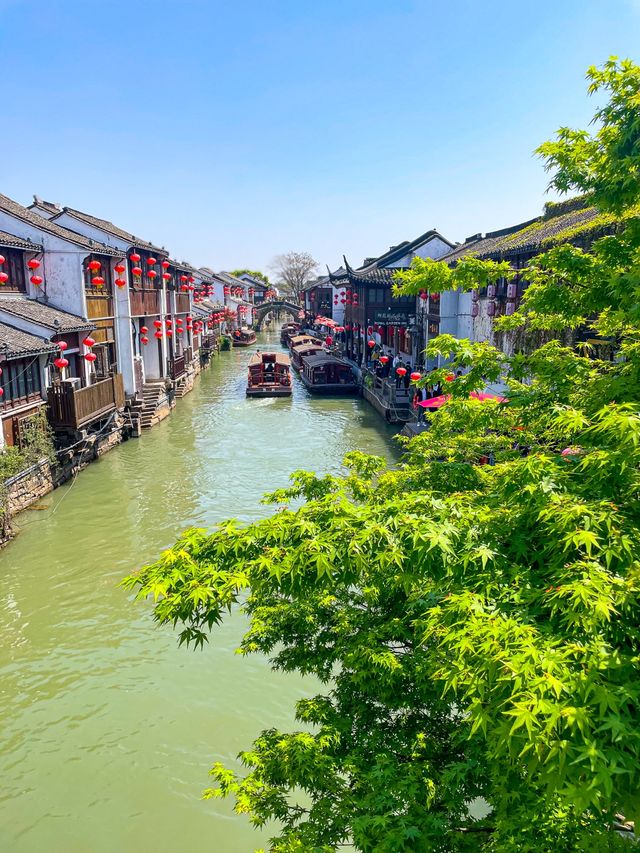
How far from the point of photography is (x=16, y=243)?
22094 millimetres

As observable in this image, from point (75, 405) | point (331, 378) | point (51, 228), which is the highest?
point (51, 228)

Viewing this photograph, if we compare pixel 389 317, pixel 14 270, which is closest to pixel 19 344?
pixel 14 270

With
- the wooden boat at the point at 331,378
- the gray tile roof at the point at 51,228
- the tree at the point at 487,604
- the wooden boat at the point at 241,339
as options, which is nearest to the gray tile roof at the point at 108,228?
the gray tile roof at the point at 51,228

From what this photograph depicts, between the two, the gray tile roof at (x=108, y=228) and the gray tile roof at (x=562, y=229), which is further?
the gray tile roof at (x=108, y=228)

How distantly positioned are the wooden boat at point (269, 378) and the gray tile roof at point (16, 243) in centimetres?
2000

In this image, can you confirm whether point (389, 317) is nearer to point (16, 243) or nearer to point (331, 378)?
point (331, 378)

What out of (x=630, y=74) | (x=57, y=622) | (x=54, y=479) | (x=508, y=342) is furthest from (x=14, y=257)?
(x=630, y=74)

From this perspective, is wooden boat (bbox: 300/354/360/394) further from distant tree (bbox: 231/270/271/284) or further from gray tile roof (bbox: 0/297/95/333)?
distant tree (bbox: 231/270/271/284)

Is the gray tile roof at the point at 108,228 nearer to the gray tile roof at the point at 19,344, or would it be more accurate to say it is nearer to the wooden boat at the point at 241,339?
the gray tile roof at the point at 19,344

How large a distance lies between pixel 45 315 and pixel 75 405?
4.29m

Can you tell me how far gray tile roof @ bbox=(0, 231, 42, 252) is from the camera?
2138cm

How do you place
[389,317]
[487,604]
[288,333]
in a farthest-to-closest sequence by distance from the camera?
1. [288,333]
2. [389,317]
3. [487,604]

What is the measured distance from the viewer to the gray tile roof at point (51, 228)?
77.6 ft

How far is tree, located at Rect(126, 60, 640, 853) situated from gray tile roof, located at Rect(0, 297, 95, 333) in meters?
17.2
